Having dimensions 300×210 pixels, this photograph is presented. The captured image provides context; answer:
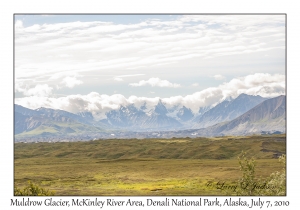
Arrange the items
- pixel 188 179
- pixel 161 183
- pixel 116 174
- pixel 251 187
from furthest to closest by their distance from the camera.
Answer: pixel 116 174 < pixel 188 179 < pixel 161 183 < pixel 251 187

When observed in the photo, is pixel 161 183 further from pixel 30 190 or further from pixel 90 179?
pixel 30 190
